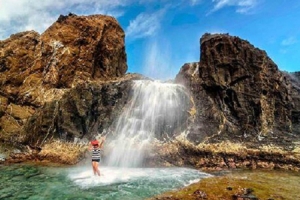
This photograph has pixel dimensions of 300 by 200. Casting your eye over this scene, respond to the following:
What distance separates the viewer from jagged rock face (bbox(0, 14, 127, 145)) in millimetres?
56375

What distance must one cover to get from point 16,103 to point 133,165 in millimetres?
32656

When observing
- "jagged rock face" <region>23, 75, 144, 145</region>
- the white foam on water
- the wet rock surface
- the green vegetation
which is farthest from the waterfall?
the green vegetation

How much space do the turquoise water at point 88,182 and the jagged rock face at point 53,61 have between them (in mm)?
26888

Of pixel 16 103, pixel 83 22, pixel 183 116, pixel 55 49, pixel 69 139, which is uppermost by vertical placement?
pixel 83 22

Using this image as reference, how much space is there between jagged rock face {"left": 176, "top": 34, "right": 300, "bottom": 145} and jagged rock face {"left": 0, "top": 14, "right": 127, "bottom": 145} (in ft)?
77.6

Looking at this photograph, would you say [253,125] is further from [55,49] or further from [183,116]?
[55,49]

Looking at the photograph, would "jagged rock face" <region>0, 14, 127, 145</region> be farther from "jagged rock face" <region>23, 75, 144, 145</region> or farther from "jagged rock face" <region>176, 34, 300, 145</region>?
"jagged rock face" <region>176, 34, 300, 145</region>

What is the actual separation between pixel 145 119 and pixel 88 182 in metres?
13.1

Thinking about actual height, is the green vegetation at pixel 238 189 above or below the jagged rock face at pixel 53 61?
below

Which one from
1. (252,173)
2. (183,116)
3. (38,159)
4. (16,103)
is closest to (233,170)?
(252,173)

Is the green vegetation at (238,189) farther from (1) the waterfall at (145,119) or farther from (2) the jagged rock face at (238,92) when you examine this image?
(1) the waterfall at (145,119)

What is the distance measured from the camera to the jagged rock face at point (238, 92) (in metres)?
34.6

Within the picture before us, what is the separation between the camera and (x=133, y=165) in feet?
104

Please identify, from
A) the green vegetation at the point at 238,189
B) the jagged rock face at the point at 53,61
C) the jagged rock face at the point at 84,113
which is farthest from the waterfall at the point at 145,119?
the jagged rock face at the point at 53,61
